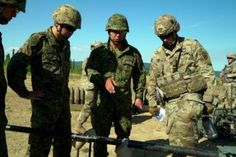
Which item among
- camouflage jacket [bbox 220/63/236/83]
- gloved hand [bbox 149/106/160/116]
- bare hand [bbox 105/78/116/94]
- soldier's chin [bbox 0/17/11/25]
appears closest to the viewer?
soldier's chin [bbox 0/17/11/25]

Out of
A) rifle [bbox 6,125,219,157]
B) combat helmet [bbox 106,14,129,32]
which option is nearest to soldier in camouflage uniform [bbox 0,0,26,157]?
rifle [bbox 6,125,219,157]

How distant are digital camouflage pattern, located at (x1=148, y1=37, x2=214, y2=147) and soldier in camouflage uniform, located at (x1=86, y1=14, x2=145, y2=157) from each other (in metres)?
0.60

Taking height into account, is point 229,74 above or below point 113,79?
above

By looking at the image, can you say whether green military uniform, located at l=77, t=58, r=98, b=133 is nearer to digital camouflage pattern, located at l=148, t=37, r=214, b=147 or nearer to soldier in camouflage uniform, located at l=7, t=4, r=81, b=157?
digital camouflage pattern, located at l=148, t=37, r=214, b=147

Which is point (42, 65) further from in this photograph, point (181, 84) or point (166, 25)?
point (181, 84)

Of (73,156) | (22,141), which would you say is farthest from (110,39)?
(22,141)

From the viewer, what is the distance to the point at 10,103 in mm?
14008

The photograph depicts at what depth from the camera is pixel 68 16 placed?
5055 millimetres

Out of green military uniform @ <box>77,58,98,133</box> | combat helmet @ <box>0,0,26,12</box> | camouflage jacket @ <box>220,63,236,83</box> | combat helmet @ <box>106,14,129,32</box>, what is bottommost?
green military uniform @ <box>77,58,98,133</box>

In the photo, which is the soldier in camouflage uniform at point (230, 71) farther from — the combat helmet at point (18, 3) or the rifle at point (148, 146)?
the combat helmet at point (18, 3)

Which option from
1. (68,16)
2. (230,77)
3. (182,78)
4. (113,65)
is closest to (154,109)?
(182,78)

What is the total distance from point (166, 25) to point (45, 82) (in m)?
2.04

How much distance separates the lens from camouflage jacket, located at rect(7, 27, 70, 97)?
15.9 ft

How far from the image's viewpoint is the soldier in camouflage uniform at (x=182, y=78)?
6.07m
